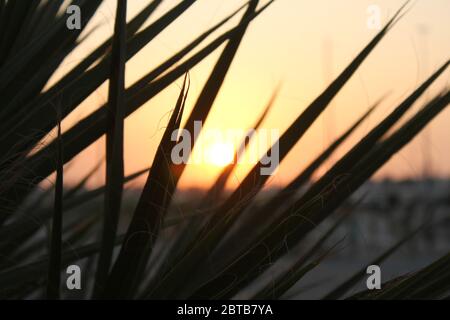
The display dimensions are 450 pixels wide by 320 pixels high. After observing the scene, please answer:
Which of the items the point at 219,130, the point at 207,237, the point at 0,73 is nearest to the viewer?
the point at 207,237

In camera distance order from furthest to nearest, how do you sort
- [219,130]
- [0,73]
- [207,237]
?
[219,130], [0,73], [207,237]

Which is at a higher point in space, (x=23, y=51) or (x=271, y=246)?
(x=23, y=51)

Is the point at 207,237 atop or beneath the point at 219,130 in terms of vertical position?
beneath

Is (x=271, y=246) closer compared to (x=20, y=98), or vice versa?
(x=271, y=246)

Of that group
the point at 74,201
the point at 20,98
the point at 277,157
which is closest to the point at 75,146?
the point at 20,98

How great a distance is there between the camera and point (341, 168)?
660 millimetres

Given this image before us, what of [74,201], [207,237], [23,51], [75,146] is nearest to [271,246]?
[207,237]

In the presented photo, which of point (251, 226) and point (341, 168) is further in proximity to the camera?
point (251, 226)

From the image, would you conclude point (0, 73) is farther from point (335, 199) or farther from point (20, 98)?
point (335, 199)

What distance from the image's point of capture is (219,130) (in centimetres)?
95

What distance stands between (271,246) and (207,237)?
0.18 feet
